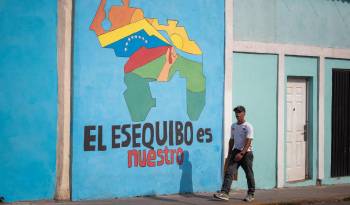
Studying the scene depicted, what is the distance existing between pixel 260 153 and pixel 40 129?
204 inches

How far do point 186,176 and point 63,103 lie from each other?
10.2 feet

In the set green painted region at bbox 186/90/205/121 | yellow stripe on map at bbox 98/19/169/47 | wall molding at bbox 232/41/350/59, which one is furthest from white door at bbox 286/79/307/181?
yellow stripe on map at bbox 98/19/169/47

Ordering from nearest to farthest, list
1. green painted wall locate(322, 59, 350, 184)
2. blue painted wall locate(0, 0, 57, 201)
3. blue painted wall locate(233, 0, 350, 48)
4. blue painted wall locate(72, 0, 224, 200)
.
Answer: blue painted wall locate(0, 0, 57, 201)
blue painted wall locate(72, 0, 224, 200)
blue painted wall locate(233, 0, 350, 48)
green painted wall locate(322, 59, 350, 184)

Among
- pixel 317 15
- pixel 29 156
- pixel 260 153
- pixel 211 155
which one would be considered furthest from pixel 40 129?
pixel 317 15

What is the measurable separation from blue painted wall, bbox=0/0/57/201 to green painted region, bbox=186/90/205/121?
2.89 metres

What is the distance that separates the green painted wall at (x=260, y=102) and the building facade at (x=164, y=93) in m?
0.03

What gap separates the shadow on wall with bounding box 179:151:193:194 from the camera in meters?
12.8

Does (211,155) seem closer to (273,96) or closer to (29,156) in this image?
(273,96)

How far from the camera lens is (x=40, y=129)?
11078 mm

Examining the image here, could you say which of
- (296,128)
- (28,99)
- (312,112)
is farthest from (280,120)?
(28,99)

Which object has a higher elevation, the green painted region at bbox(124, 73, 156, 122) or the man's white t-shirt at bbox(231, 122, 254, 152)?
the green painted region at bbox(124, 73, 156, 122)

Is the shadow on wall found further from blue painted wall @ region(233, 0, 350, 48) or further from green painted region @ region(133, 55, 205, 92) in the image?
blue painted wall @ region(233, 0, 350, 48)

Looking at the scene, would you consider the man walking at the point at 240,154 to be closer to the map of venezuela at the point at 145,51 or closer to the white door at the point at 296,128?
the map of venezuela at the point at 145,51

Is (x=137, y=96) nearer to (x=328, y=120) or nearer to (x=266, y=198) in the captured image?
(x=266, y=198)
